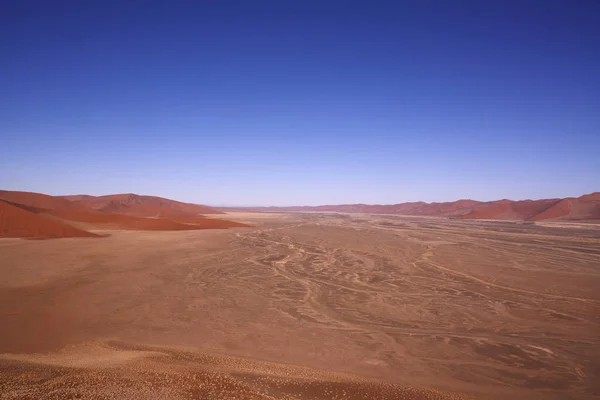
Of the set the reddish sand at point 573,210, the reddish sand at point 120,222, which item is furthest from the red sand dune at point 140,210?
the reddish sand at point 573,210

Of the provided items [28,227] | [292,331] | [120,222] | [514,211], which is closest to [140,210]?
[120,222]

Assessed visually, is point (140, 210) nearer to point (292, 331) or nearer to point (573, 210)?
point (292, 331)

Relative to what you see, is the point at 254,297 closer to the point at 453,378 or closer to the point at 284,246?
the point at 453,378

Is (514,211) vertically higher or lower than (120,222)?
higher

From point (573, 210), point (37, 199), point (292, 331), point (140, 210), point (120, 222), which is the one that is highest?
point (573, 210)

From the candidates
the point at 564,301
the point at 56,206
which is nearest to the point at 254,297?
the point at 564,301

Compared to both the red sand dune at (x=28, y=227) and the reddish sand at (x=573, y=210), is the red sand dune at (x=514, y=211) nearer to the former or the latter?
the reddish sand at (x=573, y=210)
